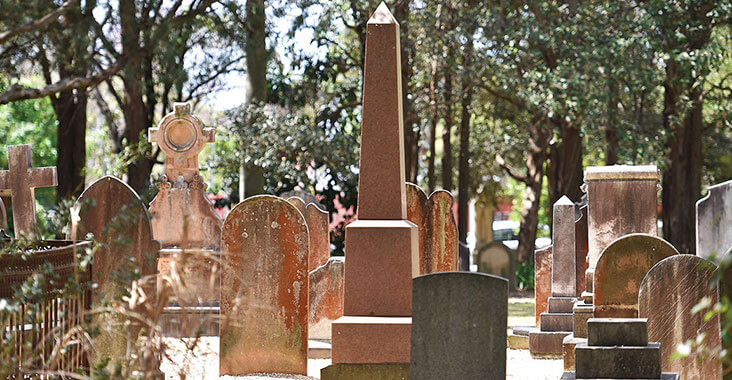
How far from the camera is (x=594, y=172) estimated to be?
11.0 metres

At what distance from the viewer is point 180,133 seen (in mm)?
14797

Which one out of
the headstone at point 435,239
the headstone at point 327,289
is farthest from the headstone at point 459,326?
the headstone at point 435,239

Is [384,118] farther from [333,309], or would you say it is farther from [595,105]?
[595,105]

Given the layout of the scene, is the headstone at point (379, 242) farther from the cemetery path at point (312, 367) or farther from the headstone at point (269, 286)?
the cemetery path at point (312, 367)

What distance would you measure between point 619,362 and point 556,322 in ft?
20.4

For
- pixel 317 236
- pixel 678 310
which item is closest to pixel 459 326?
pixel 678 310

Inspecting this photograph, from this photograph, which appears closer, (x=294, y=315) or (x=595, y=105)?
(x=294, y=315)

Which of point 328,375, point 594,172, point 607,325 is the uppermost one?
point 594,172

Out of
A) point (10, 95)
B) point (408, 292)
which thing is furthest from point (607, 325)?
point (10, 95)

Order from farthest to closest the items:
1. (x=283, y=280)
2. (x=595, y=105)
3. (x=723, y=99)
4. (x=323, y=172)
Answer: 1. (x=723, y=99)
2. (x=323, y=172)
3. (x=595, y=105)
4. (x=283, y=280)

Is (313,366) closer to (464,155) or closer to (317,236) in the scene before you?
(317,236)

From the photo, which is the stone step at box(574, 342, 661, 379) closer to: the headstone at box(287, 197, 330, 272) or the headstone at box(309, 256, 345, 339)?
the headstone at box(309, 256, 345, 339)

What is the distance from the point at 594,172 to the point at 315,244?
4405 millimetres

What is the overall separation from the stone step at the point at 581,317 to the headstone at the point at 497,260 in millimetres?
13945
